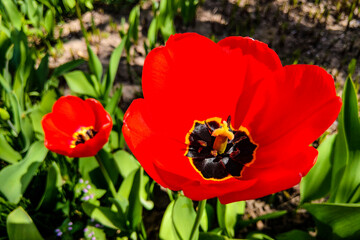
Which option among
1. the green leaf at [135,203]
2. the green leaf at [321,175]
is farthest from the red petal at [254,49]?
the green leaf at [321,175]

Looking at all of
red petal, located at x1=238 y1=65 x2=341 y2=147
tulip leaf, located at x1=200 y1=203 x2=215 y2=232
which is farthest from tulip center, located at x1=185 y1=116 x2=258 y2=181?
tulip leaf, located at x1=200 y1=203 x2=215 y2=232

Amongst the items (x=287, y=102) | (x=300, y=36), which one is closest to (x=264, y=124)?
(x=287, y=102)

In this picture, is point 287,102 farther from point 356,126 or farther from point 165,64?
point 356,126

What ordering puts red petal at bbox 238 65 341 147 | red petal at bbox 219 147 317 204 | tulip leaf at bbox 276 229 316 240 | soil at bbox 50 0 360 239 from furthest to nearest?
1. soil at bbox 50 0 360 239
2. tulip leaf at bbox 276 229 316 240
3. red petal at bbox 238 65 341 147
4. red petal at bbox 219 147 317 204

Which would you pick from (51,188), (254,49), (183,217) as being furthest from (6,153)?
(254,49)

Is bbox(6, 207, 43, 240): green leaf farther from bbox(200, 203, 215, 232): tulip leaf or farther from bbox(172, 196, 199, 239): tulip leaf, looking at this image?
bbox(200, 203, 215, 232): tulip leaf
